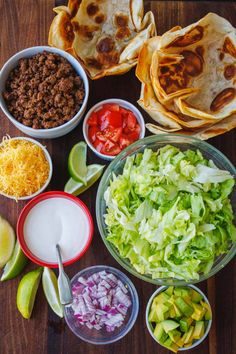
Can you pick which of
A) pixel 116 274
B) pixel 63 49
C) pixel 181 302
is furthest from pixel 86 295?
pixel 63 49

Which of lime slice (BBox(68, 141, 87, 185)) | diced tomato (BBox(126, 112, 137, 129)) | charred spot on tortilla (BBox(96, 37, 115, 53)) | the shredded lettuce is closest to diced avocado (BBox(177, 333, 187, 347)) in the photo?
the shredded lettuce

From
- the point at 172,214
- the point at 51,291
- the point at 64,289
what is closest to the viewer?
the point at 172,214

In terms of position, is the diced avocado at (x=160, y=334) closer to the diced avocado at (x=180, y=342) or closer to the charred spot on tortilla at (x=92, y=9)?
the diced avocado at (x=180, y=342)

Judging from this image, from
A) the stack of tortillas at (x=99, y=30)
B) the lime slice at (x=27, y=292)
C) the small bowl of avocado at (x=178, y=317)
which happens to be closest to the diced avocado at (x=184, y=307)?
the small bowl of avocado at (x=178, y=317)

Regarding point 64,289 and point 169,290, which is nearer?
point 64,289

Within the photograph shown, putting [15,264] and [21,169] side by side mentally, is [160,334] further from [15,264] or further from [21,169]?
[21,169]

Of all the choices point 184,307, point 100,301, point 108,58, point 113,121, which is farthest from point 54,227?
point 108,58
